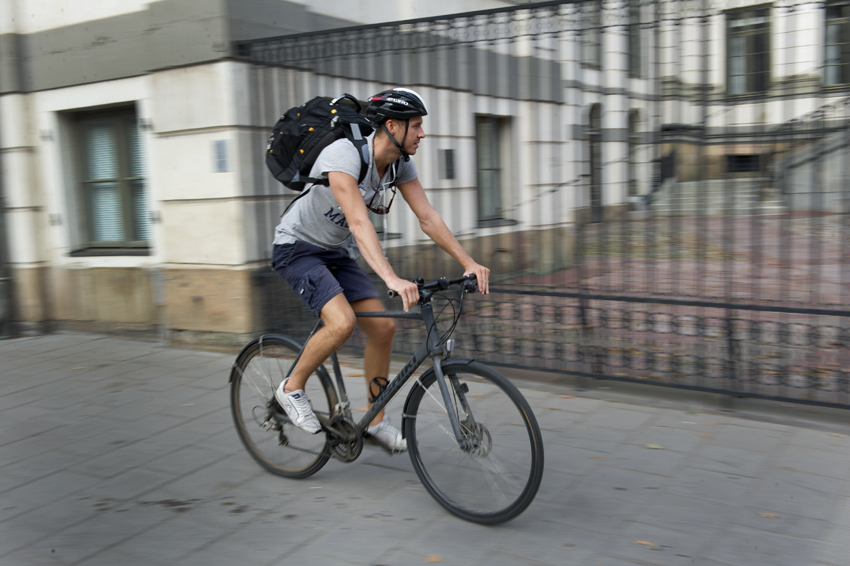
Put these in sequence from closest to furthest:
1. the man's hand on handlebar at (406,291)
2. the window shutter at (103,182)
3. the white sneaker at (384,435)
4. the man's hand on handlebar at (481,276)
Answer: the man's hand on handlebar at (406,291), the man's hand on handlebar at (481,276), the white sneaker at (384,435), the window shutter at (103,182)

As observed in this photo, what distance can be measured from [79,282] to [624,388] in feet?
19.1

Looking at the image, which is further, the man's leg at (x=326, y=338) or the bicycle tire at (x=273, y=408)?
the bicycle tire at (x=273, y=408)

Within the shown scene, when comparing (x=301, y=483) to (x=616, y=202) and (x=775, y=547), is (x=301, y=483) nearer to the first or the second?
(x=775, y=547)

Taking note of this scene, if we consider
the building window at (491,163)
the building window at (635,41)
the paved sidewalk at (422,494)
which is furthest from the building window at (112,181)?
the building window at (635,41)

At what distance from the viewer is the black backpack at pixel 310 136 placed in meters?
3.61

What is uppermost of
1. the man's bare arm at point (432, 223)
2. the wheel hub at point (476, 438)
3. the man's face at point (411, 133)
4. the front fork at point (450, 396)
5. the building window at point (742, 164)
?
the man's face at point (411, 133)

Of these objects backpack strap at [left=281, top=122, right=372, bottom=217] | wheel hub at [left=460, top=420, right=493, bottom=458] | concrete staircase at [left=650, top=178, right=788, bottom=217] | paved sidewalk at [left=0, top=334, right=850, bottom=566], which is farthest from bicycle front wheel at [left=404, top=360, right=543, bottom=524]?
concrete staircase at [left=650, top=178, right=788, bottom=217]

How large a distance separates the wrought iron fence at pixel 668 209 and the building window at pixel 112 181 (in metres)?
1.91

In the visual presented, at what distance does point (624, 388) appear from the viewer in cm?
559

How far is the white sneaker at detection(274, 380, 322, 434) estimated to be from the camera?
3.81 metres

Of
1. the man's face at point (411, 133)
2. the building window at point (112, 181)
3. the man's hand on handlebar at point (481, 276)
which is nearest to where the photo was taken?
the man's hand on handlebar at point (481, 276)

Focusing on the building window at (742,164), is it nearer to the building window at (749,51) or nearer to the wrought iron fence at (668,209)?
the wrought iron fence at (668,209)

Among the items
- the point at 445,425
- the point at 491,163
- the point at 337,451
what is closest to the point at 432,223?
the point at 445,425

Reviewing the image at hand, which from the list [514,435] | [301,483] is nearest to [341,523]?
[301,483]
